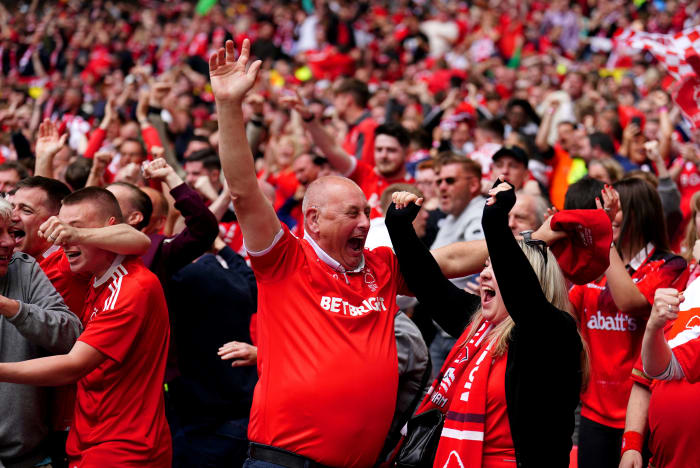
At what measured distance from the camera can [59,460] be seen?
4.18 metres

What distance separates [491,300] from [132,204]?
7.67 feet

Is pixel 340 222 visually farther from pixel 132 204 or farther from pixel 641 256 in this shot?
pixel 641 256

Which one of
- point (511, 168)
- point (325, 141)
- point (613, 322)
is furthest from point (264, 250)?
point (511, 168)

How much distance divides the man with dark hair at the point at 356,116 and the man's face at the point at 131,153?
2240 mm

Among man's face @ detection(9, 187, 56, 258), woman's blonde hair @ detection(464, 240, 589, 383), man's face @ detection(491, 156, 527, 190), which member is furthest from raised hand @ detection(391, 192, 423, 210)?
man's face @ detection(491, 156, 527, 190)

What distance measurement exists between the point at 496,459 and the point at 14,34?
20.6m

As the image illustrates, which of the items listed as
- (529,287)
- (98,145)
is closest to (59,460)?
(529,287)

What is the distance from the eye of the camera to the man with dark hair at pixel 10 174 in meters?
6.14

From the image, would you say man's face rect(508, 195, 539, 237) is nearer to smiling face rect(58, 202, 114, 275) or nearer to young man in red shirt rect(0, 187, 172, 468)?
young man in red shirt rect(0, 187, 172, 468)

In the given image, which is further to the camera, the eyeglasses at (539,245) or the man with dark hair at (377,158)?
the man with dark hair at (377,158)

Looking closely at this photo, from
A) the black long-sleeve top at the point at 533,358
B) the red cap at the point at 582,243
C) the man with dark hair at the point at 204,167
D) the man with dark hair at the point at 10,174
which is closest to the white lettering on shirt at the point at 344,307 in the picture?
the black long-sleeve top at the point at 533,358

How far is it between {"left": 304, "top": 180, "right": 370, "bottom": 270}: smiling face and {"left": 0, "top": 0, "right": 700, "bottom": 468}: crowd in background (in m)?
0.50

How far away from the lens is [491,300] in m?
3.53

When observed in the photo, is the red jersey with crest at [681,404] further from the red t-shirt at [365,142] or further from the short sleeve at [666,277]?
the red t-shirt at [365,142]
